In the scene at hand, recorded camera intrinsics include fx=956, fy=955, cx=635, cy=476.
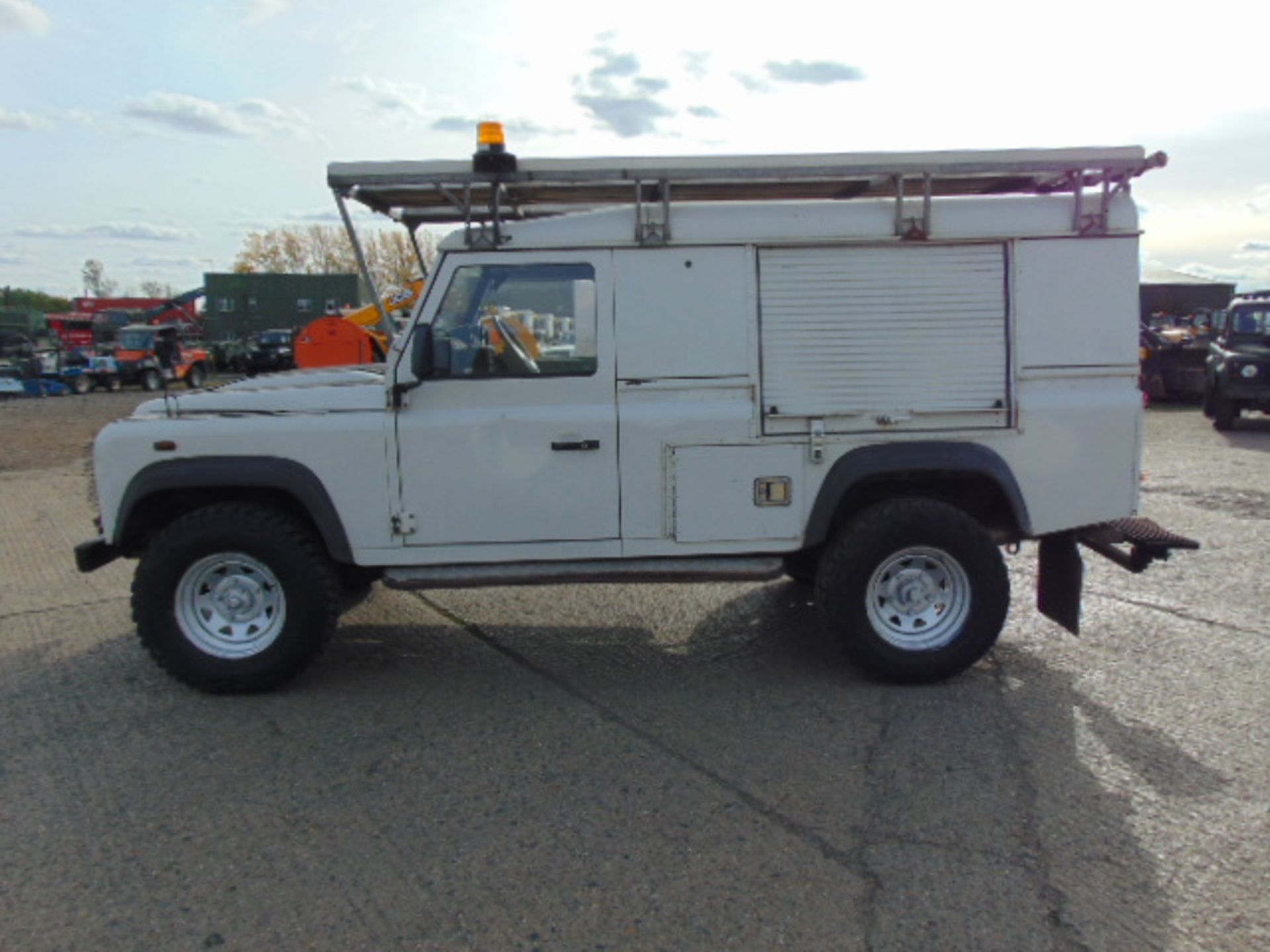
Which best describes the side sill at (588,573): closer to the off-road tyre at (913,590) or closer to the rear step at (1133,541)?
the off-road tyre at (913,590)

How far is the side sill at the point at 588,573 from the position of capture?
15.7 ft

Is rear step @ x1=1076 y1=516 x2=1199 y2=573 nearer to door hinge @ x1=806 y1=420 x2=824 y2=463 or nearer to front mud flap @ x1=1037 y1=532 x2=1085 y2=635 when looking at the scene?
front mud flap @ x1=1037 y1=532 x2=1085 y2=635

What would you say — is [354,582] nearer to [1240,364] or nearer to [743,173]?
[743,173]

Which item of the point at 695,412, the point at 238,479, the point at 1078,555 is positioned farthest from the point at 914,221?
the point at 238,479

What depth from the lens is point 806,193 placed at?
18.1 ft

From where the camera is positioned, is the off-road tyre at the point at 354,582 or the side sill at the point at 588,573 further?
the off-road tyre at the point at 354,582

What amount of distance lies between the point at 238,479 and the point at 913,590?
3.41 metres

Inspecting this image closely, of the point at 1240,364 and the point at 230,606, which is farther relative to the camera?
the point at 1240,364

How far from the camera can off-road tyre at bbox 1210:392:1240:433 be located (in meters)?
14.7

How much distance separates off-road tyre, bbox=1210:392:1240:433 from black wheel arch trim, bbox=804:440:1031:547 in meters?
12.3

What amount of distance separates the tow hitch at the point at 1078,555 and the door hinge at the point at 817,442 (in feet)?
4.28

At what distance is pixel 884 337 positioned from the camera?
4.76m

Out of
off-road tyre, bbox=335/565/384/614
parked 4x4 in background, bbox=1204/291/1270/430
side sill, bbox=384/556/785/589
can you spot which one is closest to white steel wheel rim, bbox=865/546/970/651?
side sill, bbox=384/556/785/589

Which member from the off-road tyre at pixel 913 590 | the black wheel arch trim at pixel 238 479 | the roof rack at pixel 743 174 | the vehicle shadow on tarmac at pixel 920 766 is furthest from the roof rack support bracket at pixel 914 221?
the black wheel arch trim at pixel 238 479
